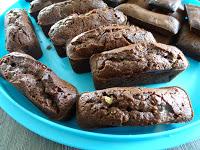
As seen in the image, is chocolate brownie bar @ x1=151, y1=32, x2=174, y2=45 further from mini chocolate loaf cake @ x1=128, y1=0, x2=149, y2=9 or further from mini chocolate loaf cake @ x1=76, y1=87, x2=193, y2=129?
mini chocolate loaf cake @ x1=76, y1=87, x2=193, y2=129

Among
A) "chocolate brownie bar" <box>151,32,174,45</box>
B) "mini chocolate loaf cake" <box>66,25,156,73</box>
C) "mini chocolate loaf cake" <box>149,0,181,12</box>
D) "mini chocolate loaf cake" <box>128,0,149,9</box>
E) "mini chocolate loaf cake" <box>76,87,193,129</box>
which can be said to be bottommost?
"mini chocolate loaf cake" <box>76,87,193,129</box>

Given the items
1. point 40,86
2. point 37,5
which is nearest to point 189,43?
point 40,86

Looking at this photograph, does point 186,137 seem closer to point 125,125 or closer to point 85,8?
point 125,125

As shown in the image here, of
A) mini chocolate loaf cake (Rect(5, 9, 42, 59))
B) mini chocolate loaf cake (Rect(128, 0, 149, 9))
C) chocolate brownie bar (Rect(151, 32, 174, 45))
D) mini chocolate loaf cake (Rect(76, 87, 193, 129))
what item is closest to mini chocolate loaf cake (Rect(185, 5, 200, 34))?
chocolate brownie bar (Rect(151, 32, 174, 45))

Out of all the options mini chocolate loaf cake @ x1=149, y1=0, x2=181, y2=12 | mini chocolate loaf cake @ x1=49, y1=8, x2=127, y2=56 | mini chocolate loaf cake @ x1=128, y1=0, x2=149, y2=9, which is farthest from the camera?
mini chocolate loaf cake @ x1=128, y1=0, x2=149, y2=9

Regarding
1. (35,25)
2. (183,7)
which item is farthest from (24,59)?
(183,7)

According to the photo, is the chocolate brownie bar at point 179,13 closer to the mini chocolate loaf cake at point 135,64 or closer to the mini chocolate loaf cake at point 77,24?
the mini chocolate loaf cake at point 77,24
